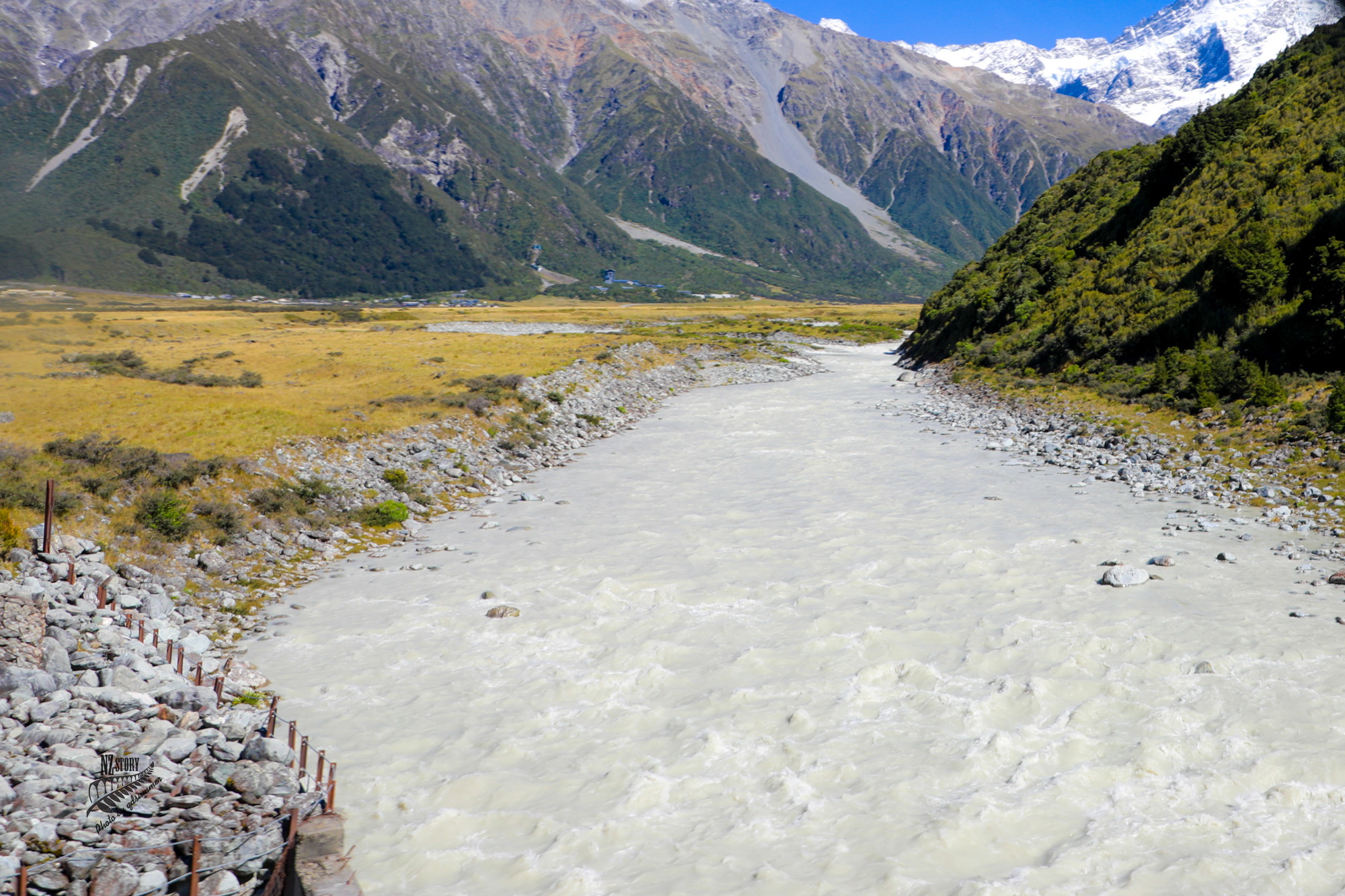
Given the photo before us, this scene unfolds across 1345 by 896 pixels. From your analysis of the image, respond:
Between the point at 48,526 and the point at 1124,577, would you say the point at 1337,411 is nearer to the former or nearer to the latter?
the point at 1124,577

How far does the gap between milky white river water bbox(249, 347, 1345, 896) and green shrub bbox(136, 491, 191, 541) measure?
13.4ft

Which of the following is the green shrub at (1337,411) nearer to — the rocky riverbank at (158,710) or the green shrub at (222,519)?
the rocky riverbank at (158,710)

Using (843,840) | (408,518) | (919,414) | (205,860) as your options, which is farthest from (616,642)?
(919,414)

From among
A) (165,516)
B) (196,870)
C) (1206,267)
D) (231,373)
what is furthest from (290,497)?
(1206,267)

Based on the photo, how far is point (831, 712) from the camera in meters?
14.3

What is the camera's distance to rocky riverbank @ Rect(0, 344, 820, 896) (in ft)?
31.5

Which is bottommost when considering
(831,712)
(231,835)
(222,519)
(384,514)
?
(831,712)

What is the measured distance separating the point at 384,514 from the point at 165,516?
6745 millimetres

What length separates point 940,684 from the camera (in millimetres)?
15062

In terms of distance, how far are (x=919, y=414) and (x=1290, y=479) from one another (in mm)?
24488

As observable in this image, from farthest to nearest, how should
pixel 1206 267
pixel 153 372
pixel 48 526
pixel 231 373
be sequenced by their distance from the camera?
1. pixel 231 373
2. pixel 153 372
3. pixel 1206 267
4. pixel 48 526

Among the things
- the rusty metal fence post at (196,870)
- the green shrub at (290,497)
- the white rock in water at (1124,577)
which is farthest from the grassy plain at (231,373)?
the white rock in water at (1124,577)

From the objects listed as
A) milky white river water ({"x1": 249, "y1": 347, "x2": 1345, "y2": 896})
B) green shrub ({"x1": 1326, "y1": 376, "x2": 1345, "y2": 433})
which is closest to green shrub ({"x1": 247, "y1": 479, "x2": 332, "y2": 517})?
milky white river water ({"x1": 249, "y1": 347, "x2": 1345, "y2": 896})

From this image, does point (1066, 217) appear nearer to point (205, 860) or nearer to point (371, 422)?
point (371, 422)
